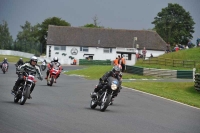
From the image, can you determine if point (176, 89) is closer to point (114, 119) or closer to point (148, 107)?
point (148, 107)

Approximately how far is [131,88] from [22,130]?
20.8m

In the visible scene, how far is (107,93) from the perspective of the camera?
1769 cm

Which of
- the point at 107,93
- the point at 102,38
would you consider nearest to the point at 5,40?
the point at 102,38

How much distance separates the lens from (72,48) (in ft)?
340

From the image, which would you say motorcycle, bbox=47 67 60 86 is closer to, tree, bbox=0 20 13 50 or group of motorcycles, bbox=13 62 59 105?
group of motorcycles, bbox=13 62 59 105

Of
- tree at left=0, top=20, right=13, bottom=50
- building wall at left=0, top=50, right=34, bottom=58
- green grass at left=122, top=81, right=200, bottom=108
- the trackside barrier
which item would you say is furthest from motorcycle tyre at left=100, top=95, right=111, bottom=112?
tree at left=0, top=20, right=13, bottom=50

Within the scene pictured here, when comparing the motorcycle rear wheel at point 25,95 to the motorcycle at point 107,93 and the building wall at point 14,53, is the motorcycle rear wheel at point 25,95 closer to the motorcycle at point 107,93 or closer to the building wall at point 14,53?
the motorcycle at point 107,93

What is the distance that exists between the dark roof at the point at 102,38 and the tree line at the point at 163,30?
2468 millimetres

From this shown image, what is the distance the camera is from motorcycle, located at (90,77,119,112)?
57.3 feet

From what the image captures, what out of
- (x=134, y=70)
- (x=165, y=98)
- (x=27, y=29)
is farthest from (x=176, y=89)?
(x=27, y=29)

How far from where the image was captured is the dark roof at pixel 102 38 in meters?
104

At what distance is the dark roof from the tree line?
8.10 feet

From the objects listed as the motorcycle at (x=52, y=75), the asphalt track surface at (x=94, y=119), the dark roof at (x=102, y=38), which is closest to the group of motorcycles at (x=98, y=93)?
the asphalt track surface at (x=94, y=119)

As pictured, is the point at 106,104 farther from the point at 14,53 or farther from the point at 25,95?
the point at 14,53
